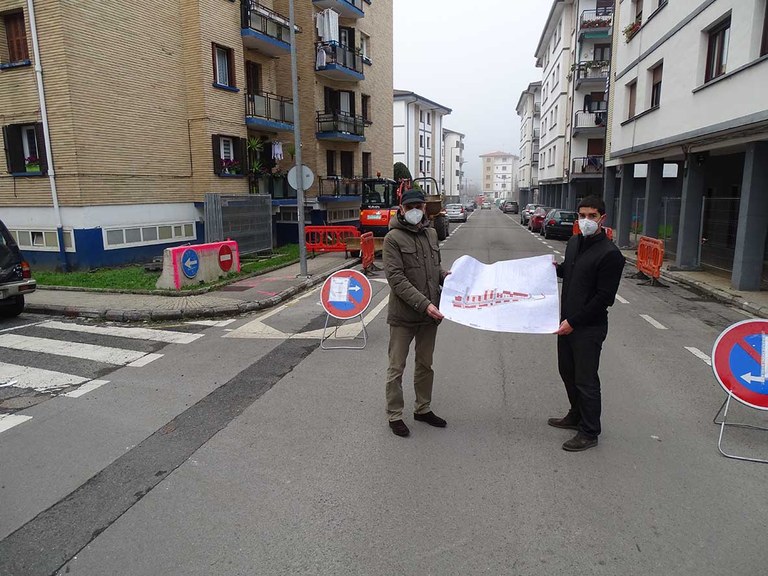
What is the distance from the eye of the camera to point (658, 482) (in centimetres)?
390

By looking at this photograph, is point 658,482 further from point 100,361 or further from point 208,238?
point 208,238

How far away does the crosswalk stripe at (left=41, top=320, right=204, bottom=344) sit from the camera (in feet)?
27.7

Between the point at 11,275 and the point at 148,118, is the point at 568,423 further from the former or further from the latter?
the point at 148,118

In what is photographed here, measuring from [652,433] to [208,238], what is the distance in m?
15.0

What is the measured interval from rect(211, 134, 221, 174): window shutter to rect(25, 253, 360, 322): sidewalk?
692 centimetres

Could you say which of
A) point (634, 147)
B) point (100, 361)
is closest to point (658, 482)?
point (100, 361)

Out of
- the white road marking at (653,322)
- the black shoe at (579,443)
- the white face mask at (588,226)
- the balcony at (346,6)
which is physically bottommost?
the white road marking at (653,322)

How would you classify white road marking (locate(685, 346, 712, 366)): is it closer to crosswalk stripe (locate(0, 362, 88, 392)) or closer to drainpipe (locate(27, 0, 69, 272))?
crosswalk stripe (locate(0, 362, 88, 392))

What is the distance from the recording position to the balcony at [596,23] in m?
33.2

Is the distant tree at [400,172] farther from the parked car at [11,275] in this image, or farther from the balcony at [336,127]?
the parked car at [11,275]

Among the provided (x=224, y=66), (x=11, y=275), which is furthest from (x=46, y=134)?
(x=224, y=66)

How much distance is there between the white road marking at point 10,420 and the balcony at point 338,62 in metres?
23.0

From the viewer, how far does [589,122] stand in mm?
35000

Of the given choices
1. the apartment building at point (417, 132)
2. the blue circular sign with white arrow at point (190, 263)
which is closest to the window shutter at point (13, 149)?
the blue circular sign with white arrow at point (190, 263)
